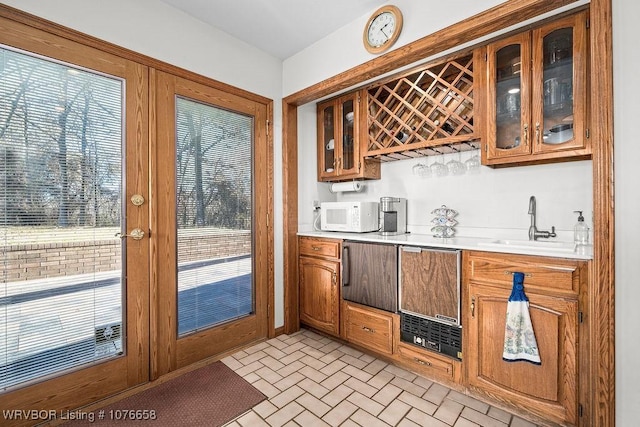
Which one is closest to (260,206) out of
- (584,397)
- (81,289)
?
(81,289)

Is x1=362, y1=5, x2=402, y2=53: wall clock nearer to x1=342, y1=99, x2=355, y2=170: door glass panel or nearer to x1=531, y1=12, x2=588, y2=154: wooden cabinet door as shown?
x1=342, y1=99, x2=355, y2=170: door glass panel

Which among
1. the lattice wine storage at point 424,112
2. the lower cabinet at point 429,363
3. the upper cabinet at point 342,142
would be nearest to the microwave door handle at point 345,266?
the lower cabinet at point 429,363

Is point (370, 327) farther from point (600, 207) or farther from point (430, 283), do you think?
point (600, 207)

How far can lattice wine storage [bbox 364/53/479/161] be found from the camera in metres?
2.12

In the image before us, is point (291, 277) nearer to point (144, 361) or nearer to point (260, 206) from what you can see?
point (260, 206)

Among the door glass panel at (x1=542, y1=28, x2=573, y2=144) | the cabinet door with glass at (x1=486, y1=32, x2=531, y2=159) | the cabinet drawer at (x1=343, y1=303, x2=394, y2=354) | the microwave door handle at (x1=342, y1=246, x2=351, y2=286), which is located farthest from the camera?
the microwave door handle at (x1=342, y1=246, x2=351, y2=286)

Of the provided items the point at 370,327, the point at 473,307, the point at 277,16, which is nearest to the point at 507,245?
the point at 473,307

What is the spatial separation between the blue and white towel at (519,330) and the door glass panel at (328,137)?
1.84m

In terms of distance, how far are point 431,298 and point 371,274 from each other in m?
0.48

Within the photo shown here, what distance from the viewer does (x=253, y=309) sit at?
2.66 meters

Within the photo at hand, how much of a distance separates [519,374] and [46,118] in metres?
2.98

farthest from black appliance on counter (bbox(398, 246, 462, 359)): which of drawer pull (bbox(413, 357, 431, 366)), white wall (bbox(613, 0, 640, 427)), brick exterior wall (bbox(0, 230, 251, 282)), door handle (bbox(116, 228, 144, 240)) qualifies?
door handle (bbox(116, 228, 144, 240))

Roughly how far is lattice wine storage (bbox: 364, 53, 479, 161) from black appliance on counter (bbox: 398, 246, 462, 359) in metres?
0.85

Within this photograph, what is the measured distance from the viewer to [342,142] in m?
2.85
